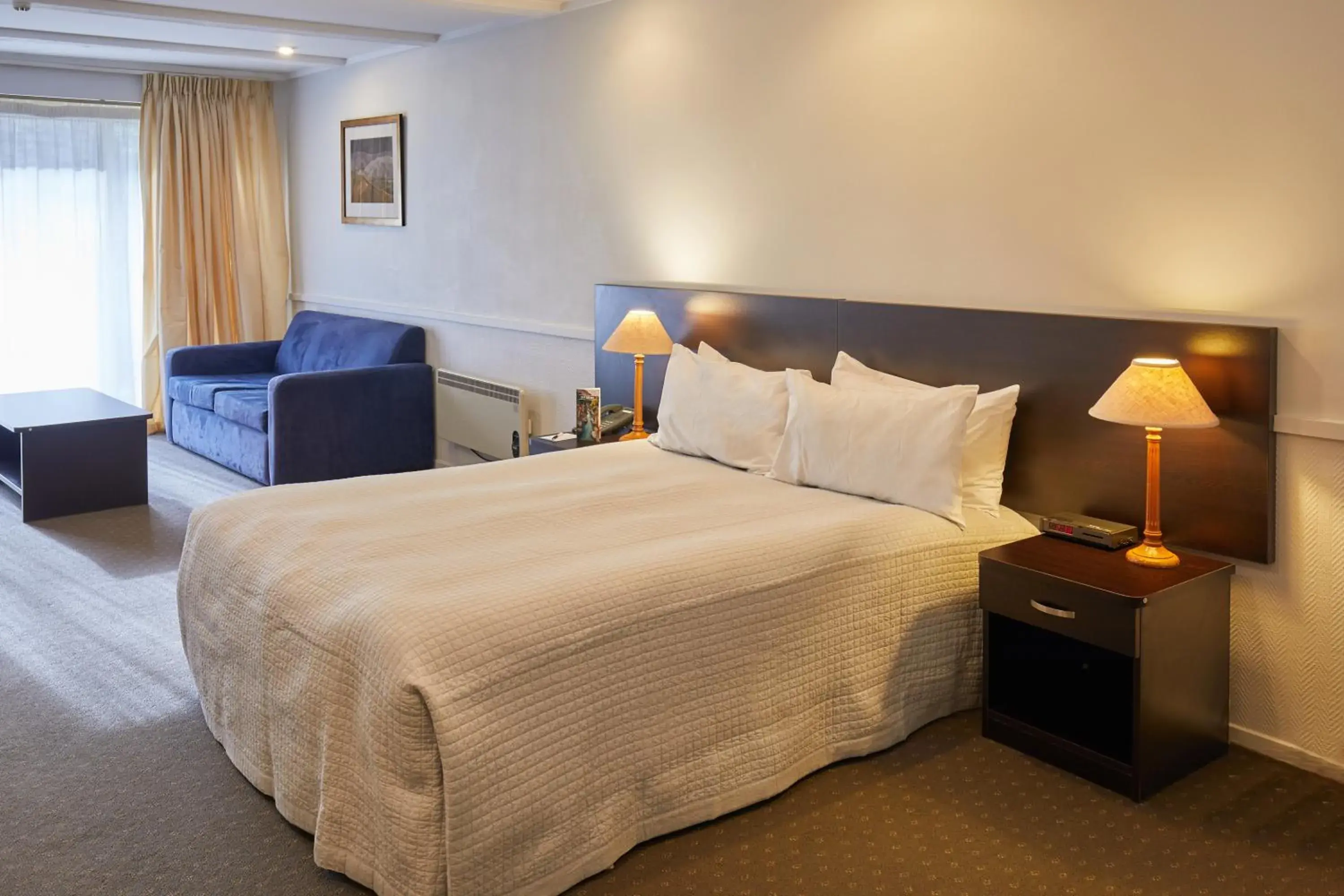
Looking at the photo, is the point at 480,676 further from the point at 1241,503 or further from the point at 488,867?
the point at 1241,503

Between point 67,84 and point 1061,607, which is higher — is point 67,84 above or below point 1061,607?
above

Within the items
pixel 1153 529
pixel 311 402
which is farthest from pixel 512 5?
pixel 1153 529

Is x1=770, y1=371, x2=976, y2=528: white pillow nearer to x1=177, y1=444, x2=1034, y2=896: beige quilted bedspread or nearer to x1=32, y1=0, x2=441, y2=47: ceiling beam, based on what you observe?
x1=177, y1=444, x2=1034, y2=896: beige quilted bedspread

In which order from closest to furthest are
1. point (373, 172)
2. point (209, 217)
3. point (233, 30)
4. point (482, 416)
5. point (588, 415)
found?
1. point (588, 415)
2. point (233, 30)
3. point (482, 416)
4. point (373, 172)
5. point (209, 217)

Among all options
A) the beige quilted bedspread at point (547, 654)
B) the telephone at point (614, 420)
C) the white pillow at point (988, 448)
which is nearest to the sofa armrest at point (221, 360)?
the telephone at point (614, 420)

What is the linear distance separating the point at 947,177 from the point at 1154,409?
3.70 feet

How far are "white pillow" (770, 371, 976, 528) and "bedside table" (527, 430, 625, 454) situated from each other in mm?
1043

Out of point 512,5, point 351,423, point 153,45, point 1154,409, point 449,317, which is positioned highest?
point 153,45

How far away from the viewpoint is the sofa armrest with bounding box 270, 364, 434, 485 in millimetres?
5504

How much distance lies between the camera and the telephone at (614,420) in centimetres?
447

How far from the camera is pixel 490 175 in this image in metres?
5.52

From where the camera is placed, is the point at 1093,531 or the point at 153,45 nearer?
the point at 1093,531

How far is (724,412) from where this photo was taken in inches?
150

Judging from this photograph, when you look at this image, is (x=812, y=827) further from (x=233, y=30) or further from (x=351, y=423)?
(x=233, y=30)
